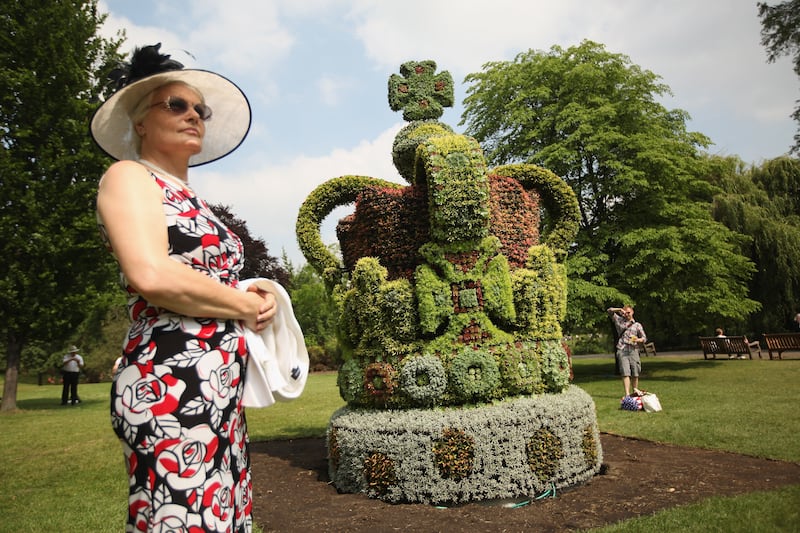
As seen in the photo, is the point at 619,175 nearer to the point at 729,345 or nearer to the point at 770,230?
the point at 729,345

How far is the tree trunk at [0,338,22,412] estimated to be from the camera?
15742 mm

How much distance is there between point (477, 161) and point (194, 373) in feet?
15.4

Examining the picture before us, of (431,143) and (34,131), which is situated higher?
(34,131)

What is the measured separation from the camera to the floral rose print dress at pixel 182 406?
5.58ft

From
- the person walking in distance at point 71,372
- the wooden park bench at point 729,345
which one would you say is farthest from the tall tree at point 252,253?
the wooden park bench at point 729,345

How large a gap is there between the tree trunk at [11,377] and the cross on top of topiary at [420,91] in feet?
A: 48.6

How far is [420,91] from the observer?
8188 millimetres

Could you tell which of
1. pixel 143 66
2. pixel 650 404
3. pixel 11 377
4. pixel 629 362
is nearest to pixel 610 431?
pixel 650 404

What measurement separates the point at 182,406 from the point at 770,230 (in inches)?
1075

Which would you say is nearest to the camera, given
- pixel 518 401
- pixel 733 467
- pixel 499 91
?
pixel 518 401

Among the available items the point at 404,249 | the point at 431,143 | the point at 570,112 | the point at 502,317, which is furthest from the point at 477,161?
the point at 570,112

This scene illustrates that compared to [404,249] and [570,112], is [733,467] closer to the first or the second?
[404,249]

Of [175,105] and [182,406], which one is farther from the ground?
[175,105]

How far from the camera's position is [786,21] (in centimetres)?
827
